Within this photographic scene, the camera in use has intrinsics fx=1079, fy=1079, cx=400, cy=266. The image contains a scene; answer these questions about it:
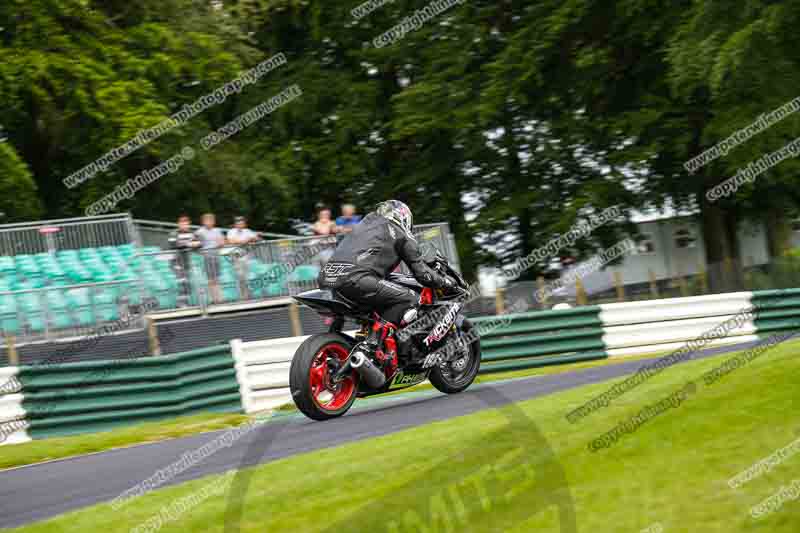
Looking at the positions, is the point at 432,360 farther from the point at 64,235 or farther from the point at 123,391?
the point at 64,235

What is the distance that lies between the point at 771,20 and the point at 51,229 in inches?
465

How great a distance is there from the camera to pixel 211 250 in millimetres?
15844

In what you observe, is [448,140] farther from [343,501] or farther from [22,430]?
[343,501]

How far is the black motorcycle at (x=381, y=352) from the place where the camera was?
29.7 feet

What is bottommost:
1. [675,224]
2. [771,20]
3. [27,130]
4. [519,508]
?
[519,508]

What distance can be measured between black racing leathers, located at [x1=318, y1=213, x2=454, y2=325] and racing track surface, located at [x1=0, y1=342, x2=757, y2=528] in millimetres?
993

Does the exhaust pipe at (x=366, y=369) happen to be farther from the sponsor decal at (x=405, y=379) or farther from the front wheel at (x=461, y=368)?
the front wheel at (x=461, y=368)

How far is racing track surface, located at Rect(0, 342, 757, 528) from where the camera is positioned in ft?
22.6

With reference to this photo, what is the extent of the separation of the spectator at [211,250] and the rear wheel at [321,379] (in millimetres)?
6600

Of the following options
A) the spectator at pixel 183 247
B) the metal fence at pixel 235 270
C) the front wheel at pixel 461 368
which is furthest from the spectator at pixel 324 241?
the front wheel at pixel 461 368

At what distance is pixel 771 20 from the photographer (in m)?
17.6

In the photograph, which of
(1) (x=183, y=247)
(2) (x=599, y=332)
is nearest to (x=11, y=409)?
(1) (x=183, y=247)

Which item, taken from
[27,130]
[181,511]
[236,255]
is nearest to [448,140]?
[27,130]

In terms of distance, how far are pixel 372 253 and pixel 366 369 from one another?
1032mm
